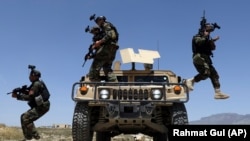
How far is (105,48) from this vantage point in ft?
29.3

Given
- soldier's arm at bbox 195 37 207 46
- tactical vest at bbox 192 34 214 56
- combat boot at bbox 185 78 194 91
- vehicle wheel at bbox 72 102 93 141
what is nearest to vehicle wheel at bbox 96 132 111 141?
vehicle wheel at bbox 72 102 93 141

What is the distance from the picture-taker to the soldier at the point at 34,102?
358 inches

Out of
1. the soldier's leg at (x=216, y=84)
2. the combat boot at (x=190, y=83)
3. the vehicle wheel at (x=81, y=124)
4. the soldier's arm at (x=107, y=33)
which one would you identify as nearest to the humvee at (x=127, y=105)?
the vehicle wheel at (x=81, y=124)

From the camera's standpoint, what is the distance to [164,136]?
10047 mm

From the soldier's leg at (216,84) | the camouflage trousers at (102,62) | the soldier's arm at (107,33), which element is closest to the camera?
the soldier's arm at (107,33)

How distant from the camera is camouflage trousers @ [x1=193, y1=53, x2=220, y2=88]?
1017cm

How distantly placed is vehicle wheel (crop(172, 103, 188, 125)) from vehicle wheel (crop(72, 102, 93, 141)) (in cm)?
159

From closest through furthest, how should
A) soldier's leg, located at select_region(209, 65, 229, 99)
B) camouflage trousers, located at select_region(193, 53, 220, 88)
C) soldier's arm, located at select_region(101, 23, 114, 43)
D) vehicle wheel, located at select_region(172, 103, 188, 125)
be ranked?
vehicle wheel, located at select_region(172, 103, 188, 125) < soldier's arm, located at select_region(101, 23, 114, 43) < camouflage trousers, located at select_region(193, 53, 220, 88) < soldier's leg, located at select_region(209, 65, 229, 99)

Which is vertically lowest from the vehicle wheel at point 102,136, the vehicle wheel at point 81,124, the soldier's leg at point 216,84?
the vehicle wheel at point 102,136

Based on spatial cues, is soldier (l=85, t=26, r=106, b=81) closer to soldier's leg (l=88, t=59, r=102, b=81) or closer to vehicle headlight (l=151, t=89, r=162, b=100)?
soldier's leg (l=88, t=59, r=102, b=81)

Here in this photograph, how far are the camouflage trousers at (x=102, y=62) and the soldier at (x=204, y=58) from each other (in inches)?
85.2

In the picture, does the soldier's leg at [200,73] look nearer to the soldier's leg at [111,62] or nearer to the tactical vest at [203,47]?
the tactical vest at [203,47]

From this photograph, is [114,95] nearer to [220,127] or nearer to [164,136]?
[164,136]

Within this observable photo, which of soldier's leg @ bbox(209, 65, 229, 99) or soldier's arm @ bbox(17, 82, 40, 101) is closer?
soldier's arm @ bbox(17, 82, 40, 101)
